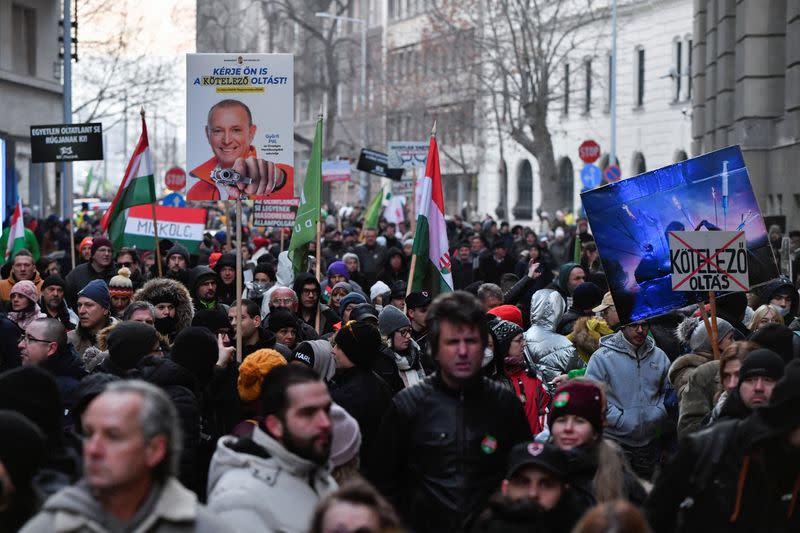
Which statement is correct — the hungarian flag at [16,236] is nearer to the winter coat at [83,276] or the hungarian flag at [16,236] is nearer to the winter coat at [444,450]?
the winter coat at [83,276]

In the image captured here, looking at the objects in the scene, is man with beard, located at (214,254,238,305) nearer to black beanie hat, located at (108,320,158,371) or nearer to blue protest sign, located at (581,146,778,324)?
blue protest sign, located at (581,146,778,324)

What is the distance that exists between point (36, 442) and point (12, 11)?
3201 centimetres

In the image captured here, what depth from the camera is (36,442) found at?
4.75 meters

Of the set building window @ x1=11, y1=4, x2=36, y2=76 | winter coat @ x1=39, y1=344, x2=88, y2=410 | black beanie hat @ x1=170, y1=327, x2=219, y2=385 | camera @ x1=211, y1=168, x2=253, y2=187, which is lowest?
winter coat @ x1=39, y1=344, x2=88, y2=410

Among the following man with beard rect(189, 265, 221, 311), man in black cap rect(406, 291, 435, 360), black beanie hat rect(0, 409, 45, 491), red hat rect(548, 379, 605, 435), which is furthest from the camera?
man with beard rect(189, 265, 221, 311)

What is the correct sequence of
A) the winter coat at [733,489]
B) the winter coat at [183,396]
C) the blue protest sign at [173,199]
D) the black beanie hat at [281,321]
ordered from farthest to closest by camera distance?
the blue protest sign at [173,199] → the black beanie hat at [281,321] → the winter coat at [183,396] → the winter coat at [733,489]

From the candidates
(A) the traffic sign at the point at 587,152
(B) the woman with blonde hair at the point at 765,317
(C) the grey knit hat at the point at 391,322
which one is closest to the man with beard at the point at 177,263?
(C) the grey knit hat at the point at 391,322

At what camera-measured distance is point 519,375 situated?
9.11 metres

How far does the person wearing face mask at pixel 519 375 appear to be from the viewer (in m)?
8.91

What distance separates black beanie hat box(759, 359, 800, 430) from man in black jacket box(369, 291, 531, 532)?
979 millimetres

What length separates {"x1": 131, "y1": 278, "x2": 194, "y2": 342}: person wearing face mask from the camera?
10750mm

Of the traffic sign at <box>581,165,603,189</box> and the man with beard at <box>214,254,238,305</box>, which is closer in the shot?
the man with beard at <box>214,254,238,305</box>

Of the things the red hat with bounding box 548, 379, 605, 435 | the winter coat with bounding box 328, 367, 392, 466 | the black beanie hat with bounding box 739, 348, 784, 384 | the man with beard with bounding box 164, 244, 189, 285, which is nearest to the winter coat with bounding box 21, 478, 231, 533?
the red hat with bounding box 548, 379, 605, 435

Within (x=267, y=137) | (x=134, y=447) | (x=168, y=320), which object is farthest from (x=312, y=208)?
(x=134, y=447)
